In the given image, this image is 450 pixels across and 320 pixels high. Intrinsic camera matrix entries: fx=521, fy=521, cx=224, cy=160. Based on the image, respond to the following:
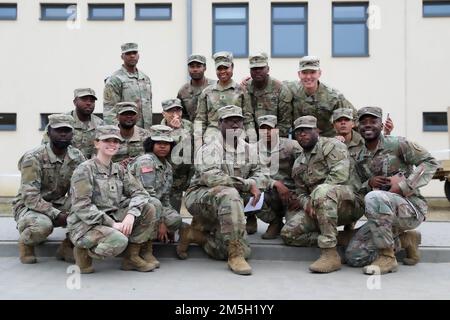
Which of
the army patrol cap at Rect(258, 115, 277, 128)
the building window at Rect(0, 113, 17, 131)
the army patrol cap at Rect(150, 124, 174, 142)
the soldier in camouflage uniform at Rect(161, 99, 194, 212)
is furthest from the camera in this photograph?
the building window at Rect(0, 113, 17, 131)

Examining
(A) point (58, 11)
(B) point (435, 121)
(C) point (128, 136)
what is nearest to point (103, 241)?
Result: (C) point (128, 136)

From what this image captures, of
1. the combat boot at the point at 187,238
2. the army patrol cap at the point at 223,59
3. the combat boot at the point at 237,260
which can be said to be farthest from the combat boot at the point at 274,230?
the army patrol cap at the point at 223,59

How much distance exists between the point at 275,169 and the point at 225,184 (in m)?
1.12

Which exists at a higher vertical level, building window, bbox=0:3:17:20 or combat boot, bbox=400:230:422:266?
building window, bbox=0:3:17:20

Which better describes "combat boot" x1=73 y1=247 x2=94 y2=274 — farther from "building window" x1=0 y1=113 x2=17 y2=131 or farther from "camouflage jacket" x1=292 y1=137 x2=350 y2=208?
"building window" x1=0 y1=113 x2=17 y2=131

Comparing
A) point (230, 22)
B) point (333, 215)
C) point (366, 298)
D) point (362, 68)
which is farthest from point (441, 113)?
point (366, 298)

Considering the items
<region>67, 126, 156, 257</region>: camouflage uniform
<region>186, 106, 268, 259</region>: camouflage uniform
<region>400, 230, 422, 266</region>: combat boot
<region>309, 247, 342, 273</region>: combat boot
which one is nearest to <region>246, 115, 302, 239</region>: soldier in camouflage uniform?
<region>186, 106, 268, 259</region>: camouflage uniform

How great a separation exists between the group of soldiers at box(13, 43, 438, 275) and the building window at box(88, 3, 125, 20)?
8.69m

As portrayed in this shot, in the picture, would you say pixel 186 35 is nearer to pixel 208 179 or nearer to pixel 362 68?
pixel 362 68

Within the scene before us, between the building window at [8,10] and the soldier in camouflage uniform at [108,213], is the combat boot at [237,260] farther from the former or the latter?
the building window at [8,10]

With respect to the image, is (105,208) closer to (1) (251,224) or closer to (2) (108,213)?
(2) (108,213)

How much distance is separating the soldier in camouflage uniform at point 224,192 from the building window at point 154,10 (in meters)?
9.72

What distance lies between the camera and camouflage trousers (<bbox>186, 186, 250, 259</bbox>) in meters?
4.83

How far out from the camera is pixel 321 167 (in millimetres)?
5332
